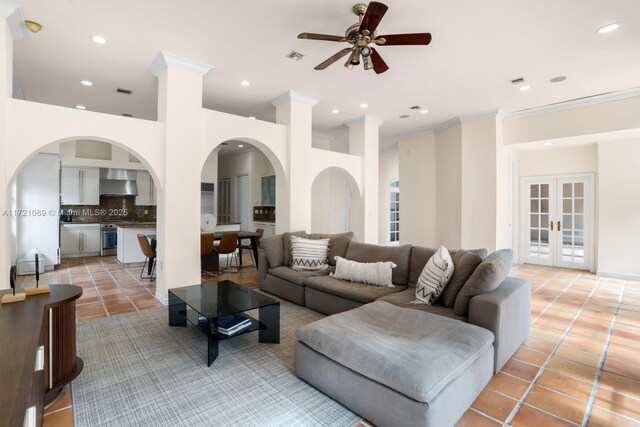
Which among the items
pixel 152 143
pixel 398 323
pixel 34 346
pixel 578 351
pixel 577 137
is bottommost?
pixel 578 351

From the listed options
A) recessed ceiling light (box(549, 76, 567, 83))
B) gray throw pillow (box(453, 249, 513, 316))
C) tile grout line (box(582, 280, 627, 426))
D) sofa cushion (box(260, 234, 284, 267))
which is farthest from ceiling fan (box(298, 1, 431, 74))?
tile grout line (box(582, 280, 627, 426))

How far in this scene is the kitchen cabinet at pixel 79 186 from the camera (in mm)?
7215

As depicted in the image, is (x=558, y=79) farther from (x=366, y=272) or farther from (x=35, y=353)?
(x=35, y=353)

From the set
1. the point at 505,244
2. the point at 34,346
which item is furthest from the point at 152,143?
the point at 505,244

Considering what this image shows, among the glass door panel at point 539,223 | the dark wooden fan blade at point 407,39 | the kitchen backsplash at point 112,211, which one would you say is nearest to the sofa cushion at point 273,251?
the dark wooden fan blade at point 407,39

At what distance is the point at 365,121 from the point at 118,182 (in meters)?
6.19

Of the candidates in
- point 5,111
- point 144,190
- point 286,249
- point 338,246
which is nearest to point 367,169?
point 338,246

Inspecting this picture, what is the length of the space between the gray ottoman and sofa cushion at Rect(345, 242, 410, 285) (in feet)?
3.49

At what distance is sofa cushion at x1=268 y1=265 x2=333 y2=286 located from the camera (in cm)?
391

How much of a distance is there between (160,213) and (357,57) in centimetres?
298

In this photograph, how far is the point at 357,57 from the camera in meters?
3.02

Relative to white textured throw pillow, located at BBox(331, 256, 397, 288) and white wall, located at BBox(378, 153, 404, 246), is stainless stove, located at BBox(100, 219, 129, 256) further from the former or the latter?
white wall, located at BBox(378, 153, 404, 246)

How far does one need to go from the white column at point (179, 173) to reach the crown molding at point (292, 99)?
4.27 ft

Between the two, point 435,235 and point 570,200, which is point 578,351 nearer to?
point 435,235
